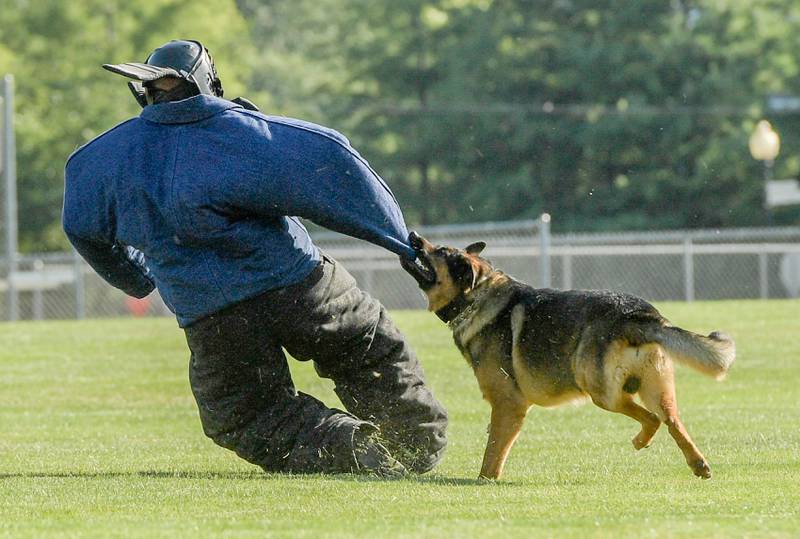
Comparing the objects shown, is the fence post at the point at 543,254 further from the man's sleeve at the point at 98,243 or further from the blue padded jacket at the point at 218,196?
the blue padded jacket at the point at 218,196

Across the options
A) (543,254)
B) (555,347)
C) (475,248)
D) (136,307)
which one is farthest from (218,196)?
(136,307)

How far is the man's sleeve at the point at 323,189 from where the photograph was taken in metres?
6.66

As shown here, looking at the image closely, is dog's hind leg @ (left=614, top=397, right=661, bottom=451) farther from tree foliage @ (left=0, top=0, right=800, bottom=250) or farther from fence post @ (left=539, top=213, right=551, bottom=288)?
tree foliage @ (left=0, top=0, right=800, bottom=250)

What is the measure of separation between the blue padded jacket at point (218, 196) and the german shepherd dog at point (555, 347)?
51cm

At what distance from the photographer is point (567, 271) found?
21641 mm

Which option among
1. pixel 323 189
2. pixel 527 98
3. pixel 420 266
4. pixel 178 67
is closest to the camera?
pixel 323 189

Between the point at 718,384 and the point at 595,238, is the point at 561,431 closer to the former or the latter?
the point at 718,384

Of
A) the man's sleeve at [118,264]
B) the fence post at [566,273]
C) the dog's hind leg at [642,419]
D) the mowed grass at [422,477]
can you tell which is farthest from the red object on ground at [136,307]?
the dog's hind leg at [642,419]

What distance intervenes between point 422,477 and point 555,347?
2.82ft

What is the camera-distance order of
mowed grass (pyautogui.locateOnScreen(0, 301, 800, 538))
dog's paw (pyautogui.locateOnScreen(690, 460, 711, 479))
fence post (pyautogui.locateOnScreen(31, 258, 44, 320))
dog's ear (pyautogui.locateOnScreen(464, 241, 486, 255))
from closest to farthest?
mowed grass (pyautogui.locateOnScreen(0, 301, 800, 538))
dog's paw (pyautogui.locateOnScreen(690, 460, 711, 479))
dog's ear (pyautogui.locateOnScreen(464, 241, 486, 255))
fence post (pyautogui.locateOnScreen(31, 258, 44, 320))

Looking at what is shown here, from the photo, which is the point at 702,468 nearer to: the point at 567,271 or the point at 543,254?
the point at 543,254

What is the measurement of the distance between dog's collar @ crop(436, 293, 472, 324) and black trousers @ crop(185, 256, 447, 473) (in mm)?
247

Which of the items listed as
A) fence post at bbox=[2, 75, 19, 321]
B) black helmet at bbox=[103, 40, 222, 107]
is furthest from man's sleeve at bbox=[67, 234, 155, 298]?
fence post at bbox=[2, 75, 19, 321]

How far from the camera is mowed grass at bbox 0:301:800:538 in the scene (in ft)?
17.4
